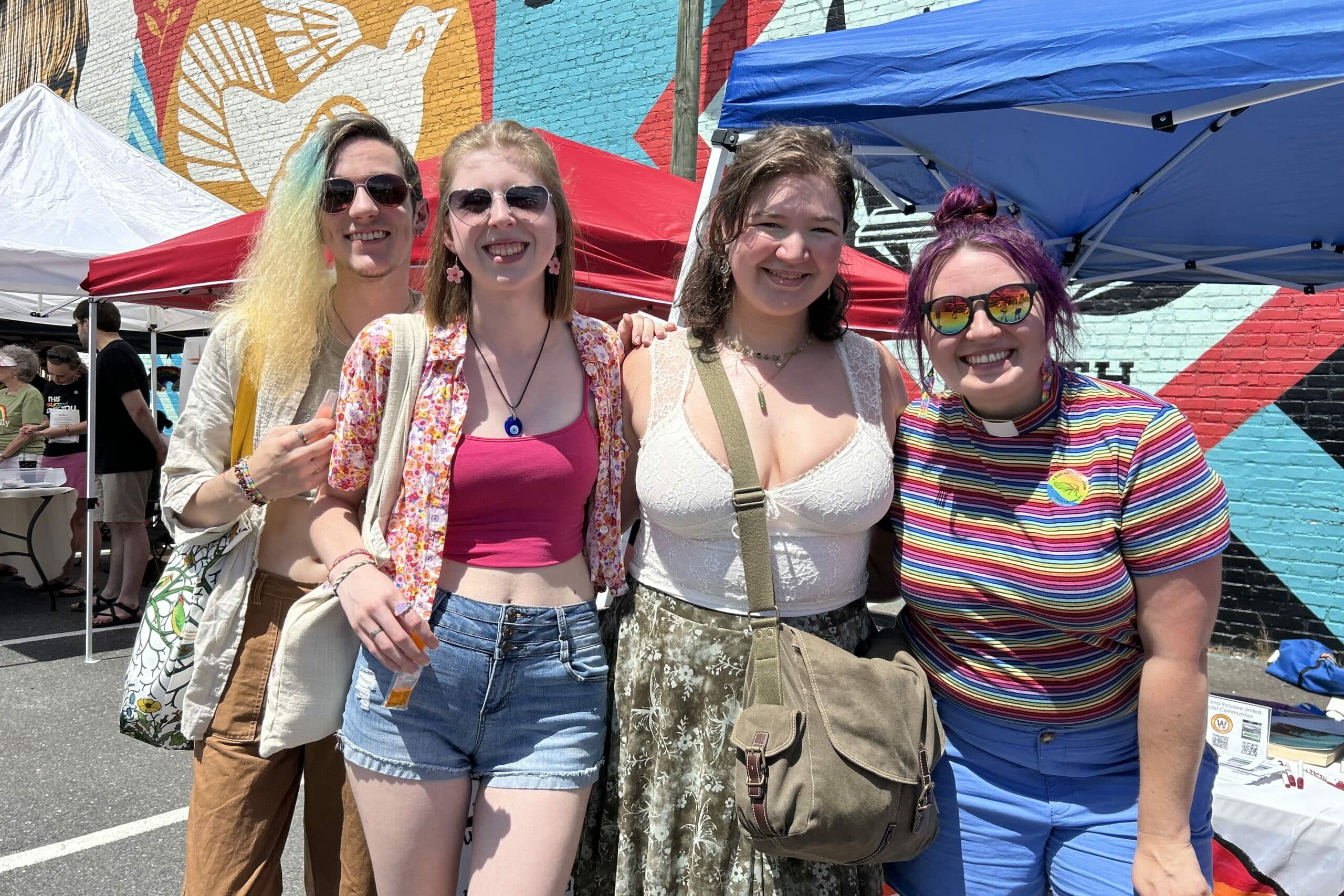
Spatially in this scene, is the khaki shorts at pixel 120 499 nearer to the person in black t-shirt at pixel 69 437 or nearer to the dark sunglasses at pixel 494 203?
the person in black t-shirt at pixel 69 437

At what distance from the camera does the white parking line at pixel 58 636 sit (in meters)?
6.02

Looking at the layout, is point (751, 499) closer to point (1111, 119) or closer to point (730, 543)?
point (730, 543)

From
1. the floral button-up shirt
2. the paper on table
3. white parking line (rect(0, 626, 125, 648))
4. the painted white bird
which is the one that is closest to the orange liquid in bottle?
the floral button-up shirt

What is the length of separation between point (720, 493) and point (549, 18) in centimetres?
904

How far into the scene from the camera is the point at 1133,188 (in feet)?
12.3

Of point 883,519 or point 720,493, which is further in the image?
point 883,519

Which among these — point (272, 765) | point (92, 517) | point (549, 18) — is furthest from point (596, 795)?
point (549, 18)

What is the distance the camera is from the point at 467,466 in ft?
5.50

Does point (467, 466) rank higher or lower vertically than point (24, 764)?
higher

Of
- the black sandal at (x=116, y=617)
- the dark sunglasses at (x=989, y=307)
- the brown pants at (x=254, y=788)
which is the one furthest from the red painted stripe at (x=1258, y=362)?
the black sandal at (x=116, y=617)

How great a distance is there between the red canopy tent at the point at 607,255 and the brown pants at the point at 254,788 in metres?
2.01

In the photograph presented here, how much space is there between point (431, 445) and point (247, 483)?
17.7 inches

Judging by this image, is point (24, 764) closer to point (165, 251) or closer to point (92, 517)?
point (92, 517)

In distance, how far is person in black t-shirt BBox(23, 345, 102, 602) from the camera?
7441 millimetres
